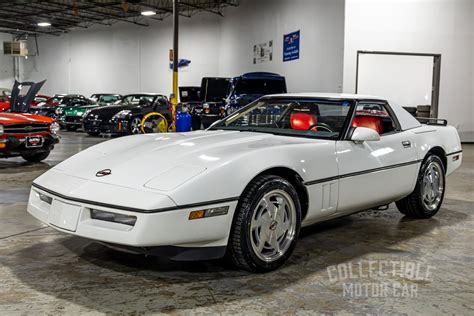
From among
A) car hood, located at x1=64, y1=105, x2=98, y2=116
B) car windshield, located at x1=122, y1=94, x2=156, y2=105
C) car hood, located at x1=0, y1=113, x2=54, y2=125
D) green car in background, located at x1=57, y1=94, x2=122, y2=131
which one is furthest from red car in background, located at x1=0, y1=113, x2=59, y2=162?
car hood, located at x1=64, y1=105, x2=98, y2=116

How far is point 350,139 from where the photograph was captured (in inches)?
145

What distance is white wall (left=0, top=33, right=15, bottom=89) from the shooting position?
2983 cm

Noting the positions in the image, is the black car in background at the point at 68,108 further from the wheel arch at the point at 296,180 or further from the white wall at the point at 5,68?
the white wall at the point at 5,68

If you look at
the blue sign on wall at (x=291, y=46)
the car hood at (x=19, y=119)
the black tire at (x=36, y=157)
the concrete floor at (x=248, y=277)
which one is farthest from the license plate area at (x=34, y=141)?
the blue sign on wall at (x=291, y=46)

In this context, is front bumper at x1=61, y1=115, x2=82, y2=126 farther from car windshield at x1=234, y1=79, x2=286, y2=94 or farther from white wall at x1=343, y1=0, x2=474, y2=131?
white wall at x1=343, y1=0, x2=474, y2=131

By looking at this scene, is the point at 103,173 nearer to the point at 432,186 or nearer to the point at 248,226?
the point at 248,226

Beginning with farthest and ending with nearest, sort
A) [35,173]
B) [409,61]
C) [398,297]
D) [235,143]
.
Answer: [409,61]
[35,173]
[235,143]
[398,297]

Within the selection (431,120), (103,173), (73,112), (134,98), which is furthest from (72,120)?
(103,173)

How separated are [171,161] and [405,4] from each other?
11.3 m

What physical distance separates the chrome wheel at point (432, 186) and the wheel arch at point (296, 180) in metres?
1.71

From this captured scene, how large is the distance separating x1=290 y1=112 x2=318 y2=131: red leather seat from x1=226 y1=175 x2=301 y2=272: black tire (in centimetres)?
107

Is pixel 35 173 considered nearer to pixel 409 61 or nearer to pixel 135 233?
pixel 135 233

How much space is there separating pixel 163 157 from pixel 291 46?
13131 mm

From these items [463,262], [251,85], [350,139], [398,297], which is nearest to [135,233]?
[398,297]
